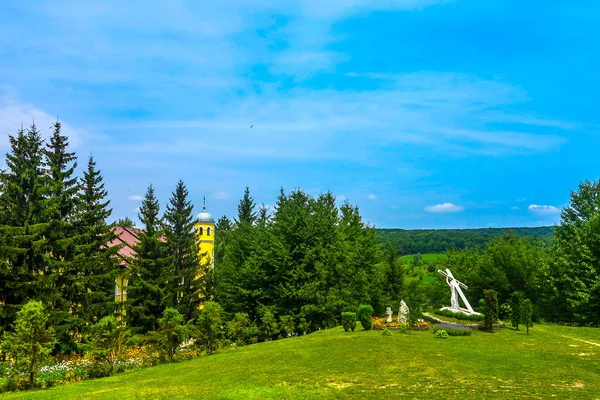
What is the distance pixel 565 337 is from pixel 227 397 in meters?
20.5

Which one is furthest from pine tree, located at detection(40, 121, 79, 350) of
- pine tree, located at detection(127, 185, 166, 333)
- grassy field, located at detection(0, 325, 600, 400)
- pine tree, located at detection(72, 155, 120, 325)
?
grassy field, located at detection(0, 325, 600, 400)

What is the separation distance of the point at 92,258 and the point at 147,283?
562cm

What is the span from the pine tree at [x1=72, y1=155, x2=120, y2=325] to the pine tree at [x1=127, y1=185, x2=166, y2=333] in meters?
1.99

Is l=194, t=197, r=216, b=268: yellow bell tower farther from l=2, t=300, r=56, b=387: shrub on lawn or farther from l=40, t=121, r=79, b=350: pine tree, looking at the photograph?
l=2, t=300, r=56, b=387: shrub on lawn

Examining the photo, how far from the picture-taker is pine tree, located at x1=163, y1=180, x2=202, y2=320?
129ft

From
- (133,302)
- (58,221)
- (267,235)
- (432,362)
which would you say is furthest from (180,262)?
(432,362)

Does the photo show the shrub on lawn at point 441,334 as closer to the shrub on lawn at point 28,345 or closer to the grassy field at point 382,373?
the grassy field at point 382,373

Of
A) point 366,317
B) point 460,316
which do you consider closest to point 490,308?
point 460,316

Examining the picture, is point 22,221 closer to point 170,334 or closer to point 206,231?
point 170,334

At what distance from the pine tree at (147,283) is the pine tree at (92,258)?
1991 mm

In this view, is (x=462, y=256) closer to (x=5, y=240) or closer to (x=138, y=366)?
(x=138, y=366)

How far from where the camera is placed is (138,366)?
2314 cm

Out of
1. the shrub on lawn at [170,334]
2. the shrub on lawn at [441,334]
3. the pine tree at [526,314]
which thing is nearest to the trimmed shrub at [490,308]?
the pine tree at [526,314]

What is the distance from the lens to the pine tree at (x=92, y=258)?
3125 cm
